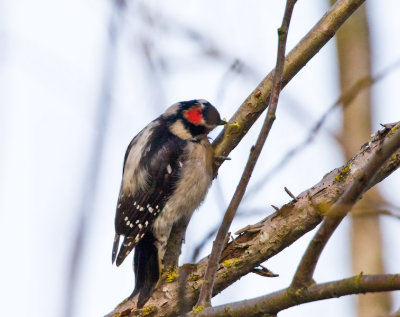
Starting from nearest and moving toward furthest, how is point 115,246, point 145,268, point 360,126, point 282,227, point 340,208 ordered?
point 340,208 → point 282,227 → point 145,268 → point 115,246 → point 360,126

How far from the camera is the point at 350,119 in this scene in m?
6.32

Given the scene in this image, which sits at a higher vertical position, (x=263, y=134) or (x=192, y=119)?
(x=192, y=119)

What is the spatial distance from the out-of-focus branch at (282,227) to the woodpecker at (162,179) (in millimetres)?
581

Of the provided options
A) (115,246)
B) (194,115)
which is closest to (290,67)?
(194,115)

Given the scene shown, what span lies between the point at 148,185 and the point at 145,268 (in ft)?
1.95

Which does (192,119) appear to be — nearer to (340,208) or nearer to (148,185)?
(148,185)

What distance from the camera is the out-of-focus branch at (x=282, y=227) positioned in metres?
2.77

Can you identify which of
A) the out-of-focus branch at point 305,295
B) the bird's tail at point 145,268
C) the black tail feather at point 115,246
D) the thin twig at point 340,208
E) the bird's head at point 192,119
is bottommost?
the out-of-focus branch at point 305,295

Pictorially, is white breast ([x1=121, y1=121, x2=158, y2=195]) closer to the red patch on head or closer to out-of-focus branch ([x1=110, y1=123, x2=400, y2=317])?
the red patch on head

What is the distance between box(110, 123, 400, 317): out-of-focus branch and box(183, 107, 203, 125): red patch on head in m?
1.18

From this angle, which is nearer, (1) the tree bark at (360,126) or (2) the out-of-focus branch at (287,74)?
(2) the out-of-focus branch at (287,74)

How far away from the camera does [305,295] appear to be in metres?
1.96

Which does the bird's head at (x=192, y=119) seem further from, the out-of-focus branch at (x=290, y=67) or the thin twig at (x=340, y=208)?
the thin twig at (x=340, y=208)

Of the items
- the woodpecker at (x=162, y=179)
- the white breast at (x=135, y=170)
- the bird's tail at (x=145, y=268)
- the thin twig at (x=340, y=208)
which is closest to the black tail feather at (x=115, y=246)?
the woodpecker at (x=162, y=179)
